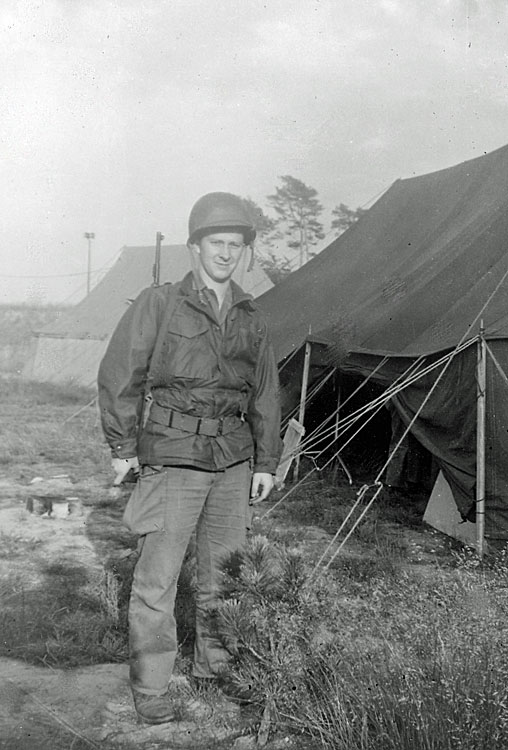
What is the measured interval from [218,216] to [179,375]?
0.54 meters

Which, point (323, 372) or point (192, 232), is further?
point (323, 372)

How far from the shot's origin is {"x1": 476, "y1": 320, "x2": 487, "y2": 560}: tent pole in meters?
4.16

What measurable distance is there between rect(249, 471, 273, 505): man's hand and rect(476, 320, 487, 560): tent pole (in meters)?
1.96

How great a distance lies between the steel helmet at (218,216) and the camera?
2.45 m

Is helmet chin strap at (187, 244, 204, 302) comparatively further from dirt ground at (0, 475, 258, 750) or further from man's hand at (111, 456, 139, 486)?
dirt ground at (0, 475, 258, 750)

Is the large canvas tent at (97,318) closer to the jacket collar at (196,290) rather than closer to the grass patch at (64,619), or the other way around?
the grass patch at (64,619)

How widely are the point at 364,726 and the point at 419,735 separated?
137 millimetres

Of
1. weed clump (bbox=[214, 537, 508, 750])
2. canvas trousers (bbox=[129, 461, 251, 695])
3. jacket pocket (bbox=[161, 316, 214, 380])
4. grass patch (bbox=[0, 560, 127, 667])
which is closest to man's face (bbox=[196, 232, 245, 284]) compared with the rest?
jacket pocket (bbox=[161, 316, 214, 380])

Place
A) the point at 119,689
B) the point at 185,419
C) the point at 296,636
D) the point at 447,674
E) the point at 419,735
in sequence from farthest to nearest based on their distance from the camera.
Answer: the point at 119,689
the point at 185,419
the point at 296,636
the point at 447,674
the point at 419,735

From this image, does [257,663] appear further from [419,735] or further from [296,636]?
[419,735]

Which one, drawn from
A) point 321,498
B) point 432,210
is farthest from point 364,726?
point 432,210

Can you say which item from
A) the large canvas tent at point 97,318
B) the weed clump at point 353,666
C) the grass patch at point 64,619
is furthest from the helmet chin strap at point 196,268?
the large canvas tent at point 97,318

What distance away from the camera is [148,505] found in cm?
237

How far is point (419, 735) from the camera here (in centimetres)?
183
